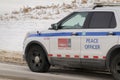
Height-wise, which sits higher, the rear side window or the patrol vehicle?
the rear side window

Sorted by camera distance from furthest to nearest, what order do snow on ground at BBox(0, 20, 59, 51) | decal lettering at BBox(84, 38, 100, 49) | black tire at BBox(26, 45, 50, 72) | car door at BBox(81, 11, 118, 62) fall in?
snow on ground at BBox(0, 20, 59, 51) → black tire at BBox(26, 45, 50, 72) → decal lettering at BBox(84, 38, 100, 49) → car door at BBox(81, 11, 118, 62)

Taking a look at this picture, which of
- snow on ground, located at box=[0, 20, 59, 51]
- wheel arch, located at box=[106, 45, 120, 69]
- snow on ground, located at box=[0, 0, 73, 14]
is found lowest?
snow on ground, located at box=[0, 20, 59, 51]

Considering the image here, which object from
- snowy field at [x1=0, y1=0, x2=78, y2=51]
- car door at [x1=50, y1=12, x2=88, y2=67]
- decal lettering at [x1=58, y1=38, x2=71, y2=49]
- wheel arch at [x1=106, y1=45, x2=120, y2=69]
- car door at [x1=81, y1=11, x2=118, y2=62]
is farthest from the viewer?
snowy field at [x1=0, y1=0, x2=78, y2=51]

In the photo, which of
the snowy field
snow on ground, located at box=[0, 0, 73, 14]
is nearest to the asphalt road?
the snowy field

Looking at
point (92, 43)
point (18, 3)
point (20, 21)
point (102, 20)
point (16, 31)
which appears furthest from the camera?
point (18, 3)

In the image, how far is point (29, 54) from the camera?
13961 millimetres

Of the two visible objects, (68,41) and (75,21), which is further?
(75,21)

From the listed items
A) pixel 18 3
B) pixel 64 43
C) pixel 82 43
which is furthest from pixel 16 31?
pixel 82 43

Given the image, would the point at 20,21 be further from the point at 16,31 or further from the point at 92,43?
the point at 92,43

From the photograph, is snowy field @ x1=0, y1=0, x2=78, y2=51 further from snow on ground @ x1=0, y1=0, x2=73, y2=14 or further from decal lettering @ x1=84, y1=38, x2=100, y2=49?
decal lettering @ x1=84, y1=38, x2=100, y2=49

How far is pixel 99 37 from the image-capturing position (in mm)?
11898

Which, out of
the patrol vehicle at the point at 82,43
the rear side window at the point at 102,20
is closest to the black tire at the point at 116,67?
the patrol vehicle at the point at 82,43

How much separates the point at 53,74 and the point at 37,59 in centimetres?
69

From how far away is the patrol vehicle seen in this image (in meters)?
11.8
